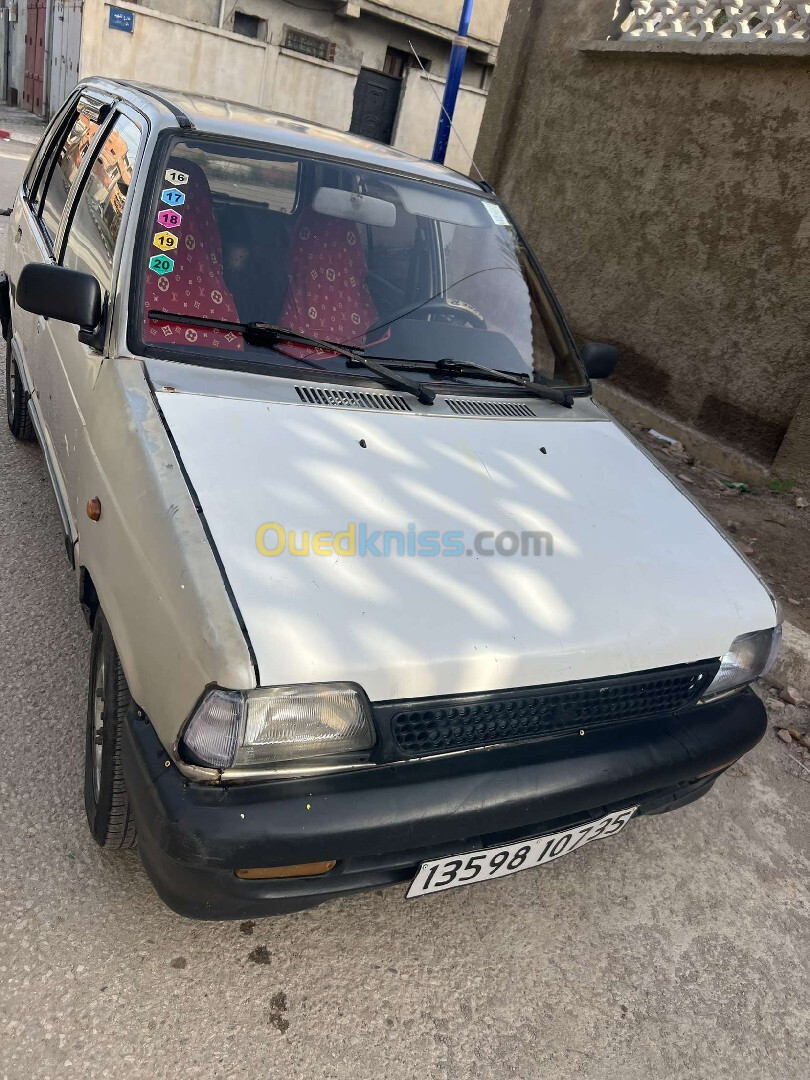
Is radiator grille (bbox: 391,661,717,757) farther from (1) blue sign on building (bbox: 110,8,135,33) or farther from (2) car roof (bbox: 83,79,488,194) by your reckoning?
(1) blue sign on building (bbox: 110,8,135,33)

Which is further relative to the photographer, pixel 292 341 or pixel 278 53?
pixel 278 53

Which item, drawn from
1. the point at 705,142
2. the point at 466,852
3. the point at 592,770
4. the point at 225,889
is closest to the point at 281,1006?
the point at 225,889

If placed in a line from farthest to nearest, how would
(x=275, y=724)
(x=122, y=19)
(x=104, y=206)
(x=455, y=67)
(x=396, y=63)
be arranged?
(x=396, y=63), (x=122, y=19), (x=455, y=67), (x=104, y=206), (x=275, y=724)

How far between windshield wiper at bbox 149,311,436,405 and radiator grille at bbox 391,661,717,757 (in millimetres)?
1022

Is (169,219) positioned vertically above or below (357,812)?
above

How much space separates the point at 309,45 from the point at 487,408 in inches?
780

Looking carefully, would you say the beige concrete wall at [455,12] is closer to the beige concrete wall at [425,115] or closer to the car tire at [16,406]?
the beige concrete wall at [425,115]

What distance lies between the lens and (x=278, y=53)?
57.7ft

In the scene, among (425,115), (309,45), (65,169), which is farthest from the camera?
(425,115)

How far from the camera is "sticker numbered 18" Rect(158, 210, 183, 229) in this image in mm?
2395

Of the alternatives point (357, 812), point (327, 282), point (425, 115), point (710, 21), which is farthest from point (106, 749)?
point (425, 115)

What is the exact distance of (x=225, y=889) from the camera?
1.61 m

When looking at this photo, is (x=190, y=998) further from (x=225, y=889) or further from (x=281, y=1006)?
(x=225, y=889)

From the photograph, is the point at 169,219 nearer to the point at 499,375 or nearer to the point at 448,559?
the point at 499,375
